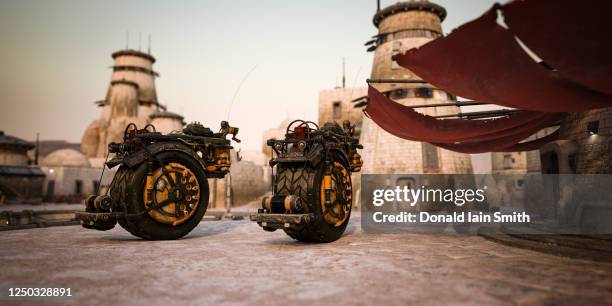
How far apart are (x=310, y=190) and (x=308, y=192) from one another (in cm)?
5

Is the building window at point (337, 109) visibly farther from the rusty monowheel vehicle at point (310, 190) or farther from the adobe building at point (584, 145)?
the rusty monowheel vehicle at point (310, 190)

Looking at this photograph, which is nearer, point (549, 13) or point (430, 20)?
point (549, 13)

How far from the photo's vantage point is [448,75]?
490 centimetres

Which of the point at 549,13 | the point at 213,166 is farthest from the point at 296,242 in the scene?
the point at 549,13

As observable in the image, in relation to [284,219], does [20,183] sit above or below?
above

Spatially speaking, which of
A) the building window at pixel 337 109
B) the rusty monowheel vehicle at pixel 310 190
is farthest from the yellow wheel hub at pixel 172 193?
the building window at pixel 337 109

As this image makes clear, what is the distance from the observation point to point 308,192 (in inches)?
246

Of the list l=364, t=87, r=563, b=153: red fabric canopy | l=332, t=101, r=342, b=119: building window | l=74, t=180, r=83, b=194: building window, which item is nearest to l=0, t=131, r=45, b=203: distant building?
l=74, t=180, r=83, b=194: building window

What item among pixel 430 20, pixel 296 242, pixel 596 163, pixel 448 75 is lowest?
pixel 296 242

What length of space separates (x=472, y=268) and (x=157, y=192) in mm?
5272

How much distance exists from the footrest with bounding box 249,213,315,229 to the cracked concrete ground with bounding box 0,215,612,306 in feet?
1.17

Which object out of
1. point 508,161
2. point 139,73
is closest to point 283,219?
point 508,161

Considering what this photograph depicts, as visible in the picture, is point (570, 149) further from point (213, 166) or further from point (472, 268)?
point (213, 166)

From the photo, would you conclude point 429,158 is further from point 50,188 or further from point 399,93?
point 50,188
